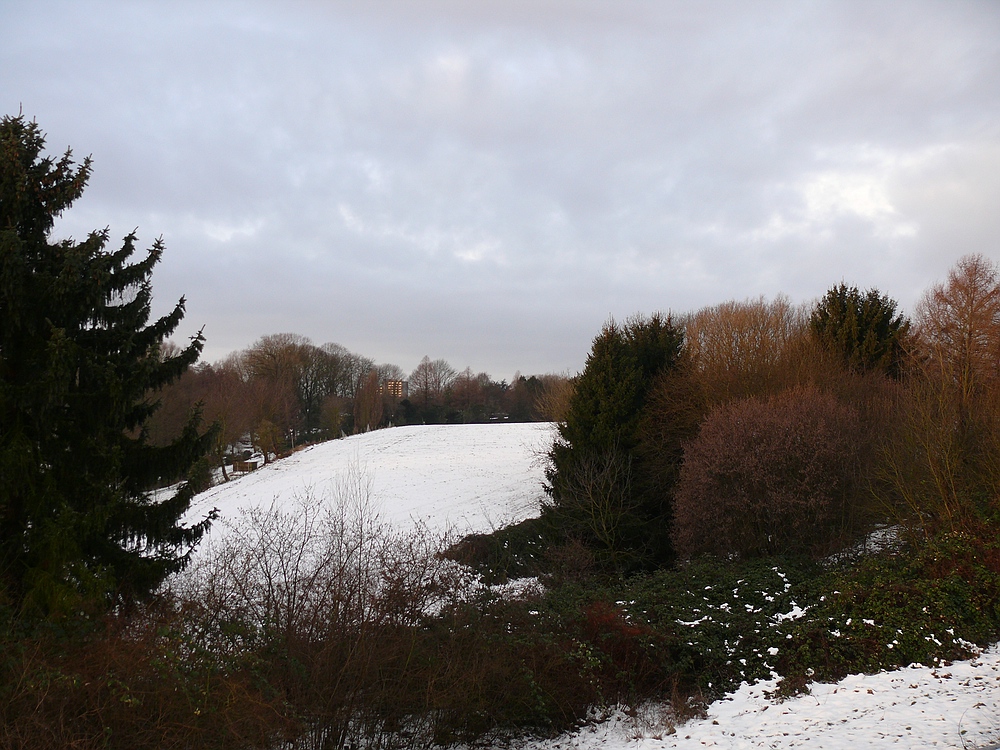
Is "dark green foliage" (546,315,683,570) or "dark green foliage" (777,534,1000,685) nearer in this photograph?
"dark green foliage" (777,534,1000,685)

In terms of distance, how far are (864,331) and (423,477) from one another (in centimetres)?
2277

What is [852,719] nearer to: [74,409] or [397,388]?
[74,409]

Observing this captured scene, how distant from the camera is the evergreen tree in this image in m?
8.61

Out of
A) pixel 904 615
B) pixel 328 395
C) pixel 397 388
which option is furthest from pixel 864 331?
pixel 397 388

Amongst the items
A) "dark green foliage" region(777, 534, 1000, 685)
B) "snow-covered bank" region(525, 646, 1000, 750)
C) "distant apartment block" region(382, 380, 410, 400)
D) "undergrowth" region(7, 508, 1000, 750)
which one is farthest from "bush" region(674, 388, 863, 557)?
"distant apartment block" region(382, 380, 410, 400)

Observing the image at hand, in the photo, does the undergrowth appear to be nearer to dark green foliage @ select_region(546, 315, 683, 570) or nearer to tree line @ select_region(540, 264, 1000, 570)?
tree line @ select_region(540, 264, 1000, 570)

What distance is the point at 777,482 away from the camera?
14.8 meters

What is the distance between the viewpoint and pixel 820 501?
14359 millimetres

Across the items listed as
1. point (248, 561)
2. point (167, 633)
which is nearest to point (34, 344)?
point (248, 561)

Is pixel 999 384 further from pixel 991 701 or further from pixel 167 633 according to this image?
pixel 167 633

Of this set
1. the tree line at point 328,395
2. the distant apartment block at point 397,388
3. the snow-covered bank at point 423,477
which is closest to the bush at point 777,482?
the snow-covered bank at point 423,477

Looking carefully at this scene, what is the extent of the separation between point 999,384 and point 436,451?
3607 centimetres

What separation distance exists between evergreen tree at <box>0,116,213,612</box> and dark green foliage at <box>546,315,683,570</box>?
11013mm

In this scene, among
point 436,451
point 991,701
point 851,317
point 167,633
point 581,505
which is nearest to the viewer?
point 167,633
